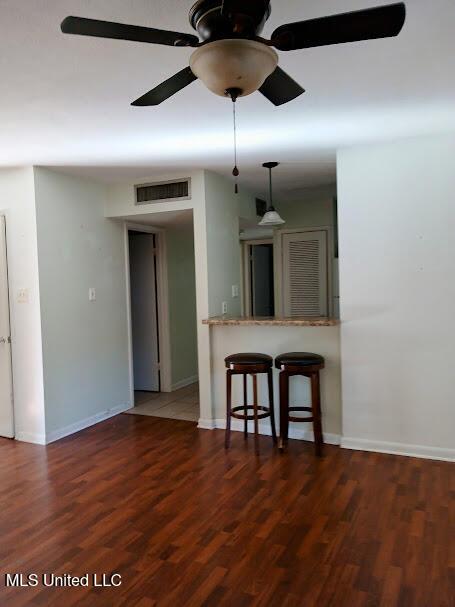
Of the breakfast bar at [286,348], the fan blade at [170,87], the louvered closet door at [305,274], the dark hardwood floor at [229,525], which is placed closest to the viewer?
the fan blade at [170,87]

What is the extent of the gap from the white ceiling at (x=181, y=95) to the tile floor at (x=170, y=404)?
243 centimetres

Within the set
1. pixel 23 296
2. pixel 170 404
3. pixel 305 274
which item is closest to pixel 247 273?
pixel 305 274

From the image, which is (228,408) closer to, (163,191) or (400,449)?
(400,449)

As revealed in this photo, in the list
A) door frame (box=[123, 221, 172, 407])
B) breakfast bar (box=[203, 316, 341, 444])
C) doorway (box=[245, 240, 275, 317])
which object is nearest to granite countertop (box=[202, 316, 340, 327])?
breakfast bar (box=[203, 316, 341, 444])

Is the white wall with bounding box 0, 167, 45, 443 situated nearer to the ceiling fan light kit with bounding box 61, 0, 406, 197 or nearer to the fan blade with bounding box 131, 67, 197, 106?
the fan blade with bounding box 131, 67, 197, 106

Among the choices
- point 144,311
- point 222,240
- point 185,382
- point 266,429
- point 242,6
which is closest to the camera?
point 242,6

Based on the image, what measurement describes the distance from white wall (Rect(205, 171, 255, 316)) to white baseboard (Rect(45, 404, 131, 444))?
149 cm

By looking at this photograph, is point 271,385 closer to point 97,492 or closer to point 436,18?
point 97,492

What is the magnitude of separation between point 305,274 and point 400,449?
2.67 m

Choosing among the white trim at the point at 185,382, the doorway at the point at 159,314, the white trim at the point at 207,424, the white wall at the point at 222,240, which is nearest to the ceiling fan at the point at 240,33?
the white wall at the point at 222,240

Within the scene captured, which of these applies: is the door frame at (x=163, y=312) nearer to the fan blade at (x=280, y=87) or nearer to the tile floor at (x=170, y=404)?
the tile floor at (x=170, y=404)

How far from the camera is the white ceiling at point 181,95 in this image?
1.66m

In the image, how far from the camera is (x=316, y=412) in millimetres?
3350

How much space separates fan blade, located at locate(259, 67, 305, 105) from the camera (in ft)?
5.27
